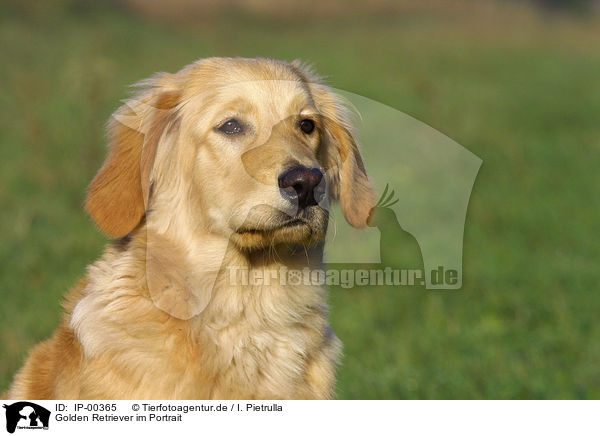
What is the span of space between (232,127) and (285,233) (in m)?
0.58

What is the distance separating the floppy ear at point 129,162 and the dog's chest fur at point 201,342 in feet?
0.59

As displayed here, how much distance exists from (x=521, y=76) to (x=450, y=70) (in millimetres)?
1931

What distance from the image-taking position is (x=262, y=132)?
370 cm

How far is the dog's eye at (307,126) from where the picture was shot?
12.8ft

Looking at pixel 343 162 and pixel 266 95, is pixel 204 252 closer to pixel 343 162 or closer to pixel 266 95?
pixel 266 95

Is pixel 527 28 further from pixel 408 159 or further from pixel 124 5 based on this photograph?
pixel 408 159

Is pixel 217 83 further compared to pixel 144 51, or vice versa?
pixel 144 51

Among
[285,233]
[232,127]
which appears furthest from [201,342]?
[232,127]

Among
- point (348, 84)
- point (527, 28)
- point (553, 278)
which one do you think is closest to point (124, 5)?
point (348, 84)
